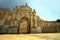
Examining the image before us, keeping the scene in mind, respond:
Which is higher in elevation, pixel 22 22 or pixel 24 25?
pixel 22 22

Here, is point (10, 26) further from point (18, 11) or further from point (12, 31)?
point (18, 11)

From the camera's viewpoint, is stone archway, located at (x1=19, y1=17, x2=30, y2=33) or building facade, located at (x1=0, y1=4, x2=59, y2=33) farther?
stone archway, located at (x1=19, y1=17, x2=30, y2=33)

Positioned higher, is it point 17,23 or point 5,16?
point 5,16

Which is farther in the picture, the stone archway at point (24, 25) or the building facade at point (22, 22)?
the stone archway at point (24, 25)

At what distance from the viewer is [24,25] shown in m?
21.5

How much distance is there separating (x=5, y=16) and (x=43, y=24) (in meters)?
8.15

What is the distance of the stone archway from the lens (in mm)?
21047

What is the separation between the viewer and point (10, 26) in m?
20.9

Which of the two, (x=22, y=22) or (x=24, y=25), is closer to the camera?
(x=24, y=25)

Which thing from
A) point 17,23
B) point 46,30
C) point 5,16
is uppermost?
point 5,16

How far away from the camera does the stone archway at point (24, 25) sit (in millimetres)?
21047

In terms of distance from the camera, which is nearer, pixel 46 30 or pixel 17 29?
pixel 17 29

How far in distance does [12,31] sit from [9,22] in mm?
2293

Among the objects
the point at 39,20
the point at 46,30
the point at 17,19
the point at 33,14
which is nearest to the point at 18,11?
the point at 17,19
